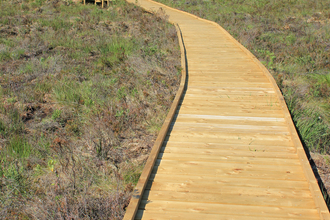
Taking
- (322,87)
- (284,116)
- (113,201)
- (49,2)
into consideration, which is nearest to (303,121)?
(284,116)

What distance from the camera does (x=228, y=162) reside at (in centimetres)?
415

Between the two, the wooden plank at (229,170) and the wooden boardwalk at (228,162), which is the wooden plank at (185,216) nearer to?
the wooden boardwalk at (228,162)

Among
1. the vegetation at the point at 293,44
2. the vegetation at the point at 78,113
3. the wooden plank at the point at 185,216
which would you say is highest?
the vegetation at the point at 293,44

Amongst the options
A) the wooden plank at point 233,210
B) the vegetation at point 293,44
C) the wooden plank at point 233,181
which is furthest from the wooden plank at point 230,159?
the vegetation at point 293,44

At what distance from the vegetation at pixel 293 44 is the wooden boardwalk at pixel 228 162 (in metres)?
0.70

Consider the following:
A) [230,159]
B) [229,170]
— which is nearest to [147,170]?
[229,170]

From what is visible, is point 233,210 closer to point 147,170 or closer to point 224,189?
point 224,189

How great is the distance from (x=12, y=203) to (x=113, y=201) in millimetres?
1367

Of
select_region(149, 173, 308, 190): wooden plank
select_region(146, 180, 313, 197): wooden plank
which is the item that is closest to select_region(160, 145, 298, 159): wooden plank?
select_region(149, 173, 308, 190): wooden plank

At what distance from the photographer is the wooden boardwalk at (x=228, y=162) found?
3.31 metres

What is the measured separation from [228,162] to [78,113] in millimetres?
3663

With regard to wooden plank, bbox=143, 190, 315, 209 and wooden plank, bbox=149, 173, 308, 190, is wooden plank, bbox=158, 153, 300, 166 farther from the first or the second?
wooden plank, bbox=143, 190, 315, 209

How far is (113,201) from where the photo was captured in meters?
3.51

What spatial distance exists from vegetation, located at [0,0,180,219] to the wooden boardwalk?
0.42 m
